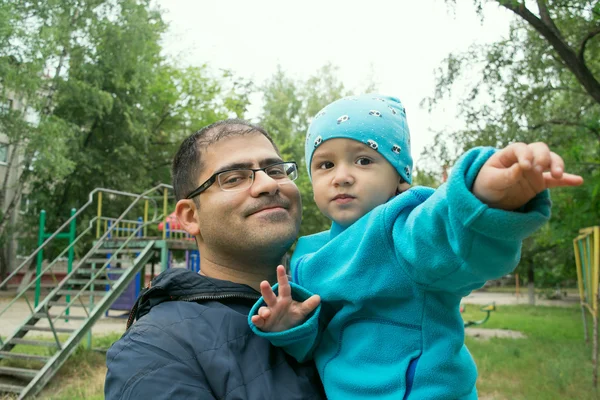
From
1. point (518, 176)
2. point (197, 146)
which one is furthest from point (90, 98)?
point (518, 176)

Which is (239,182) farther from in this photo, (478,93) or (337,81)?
(337,81)

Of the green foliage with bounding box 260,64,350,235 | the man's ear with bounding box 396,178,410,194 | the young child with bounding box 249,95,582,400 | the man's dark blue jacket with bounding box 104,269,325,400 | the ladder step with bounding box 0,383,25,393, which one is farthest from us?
the green foliage with bounding box 260,64,350,235

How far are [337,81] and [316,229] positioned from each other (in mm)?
10168

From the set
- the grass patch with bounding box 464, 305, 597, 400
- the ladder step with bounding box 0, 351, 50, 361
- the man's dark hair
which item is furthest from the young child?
the ladder step with bounding box 0, 351, 50, 361

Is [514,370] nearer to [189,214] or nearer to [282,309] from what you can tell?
[189,214]

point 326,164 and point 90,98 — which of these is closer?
point 326,164

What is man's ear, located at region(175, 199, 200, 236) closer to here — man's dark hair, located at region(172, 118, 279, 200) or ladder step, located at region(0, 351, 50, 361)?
man's dark hair, located at region(172, 118, 279, 200)

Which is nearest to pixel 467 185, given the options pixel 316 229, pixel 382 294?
pixel 382 294

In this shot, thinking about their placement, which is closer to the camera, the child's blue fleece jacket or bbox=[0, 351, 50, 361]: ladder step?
the child's blue fleece jacket

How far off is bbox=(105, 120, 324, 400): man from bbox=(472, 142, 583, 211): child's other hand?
2.84 ft

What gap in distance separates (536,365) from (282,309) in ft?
29.7

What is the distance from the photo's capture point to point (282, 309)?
1.55 meters

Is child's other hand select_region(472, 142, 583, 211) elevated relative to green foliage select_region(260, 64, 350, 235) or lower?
lower

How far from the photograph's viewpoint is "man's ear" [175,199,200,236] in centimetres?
212
